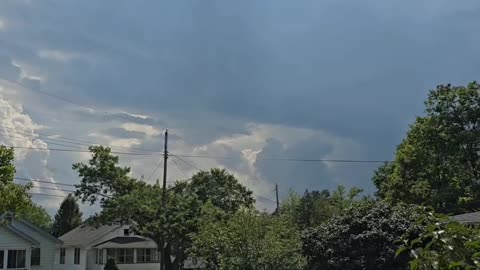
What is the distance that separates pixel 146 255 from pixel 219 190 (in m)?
11.2

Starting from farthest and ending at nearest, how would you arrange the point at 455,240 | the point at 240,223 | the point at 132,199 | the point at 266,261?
the point at 132,199 < the point at 240,223 < the point at 266,261 < the point at 455,240

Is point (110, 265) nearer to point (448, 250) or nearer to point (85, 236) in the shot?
point (85, 236)

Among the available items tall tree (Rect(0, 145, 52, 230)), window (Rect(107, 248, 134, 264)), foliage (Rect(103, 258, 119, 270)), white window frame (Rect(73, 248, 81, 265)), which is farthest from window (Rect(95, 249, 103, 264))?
tall tree (Rect(0, 145, 52, 230))

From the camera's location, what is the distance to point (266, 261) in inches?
747

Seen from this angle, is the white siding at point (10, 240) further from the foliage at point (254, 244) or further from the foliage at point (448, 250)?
the foliage at point (448, 250)

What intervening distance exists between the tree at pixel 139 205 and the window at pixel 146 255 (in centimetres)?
1270

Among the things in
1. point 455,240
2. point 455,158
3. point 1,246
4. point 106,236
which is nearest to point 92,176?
point 1,246

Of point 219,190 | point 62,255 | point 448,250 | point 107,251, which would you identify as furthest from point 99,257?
point 448,250

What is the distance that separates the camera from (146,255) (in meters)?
51.3

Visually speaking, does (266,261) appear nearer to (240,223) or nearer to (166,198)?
(240,223)

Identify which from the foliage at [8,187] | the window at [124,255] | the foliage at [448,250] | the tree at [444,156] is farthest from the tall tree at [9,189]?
the window at [124,255]

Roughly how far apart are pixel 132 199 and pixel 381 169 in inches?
777

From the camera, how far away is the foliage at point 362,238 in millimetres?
15367

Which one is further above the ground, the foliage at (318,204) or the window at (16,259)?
the foliage at (318,204)
